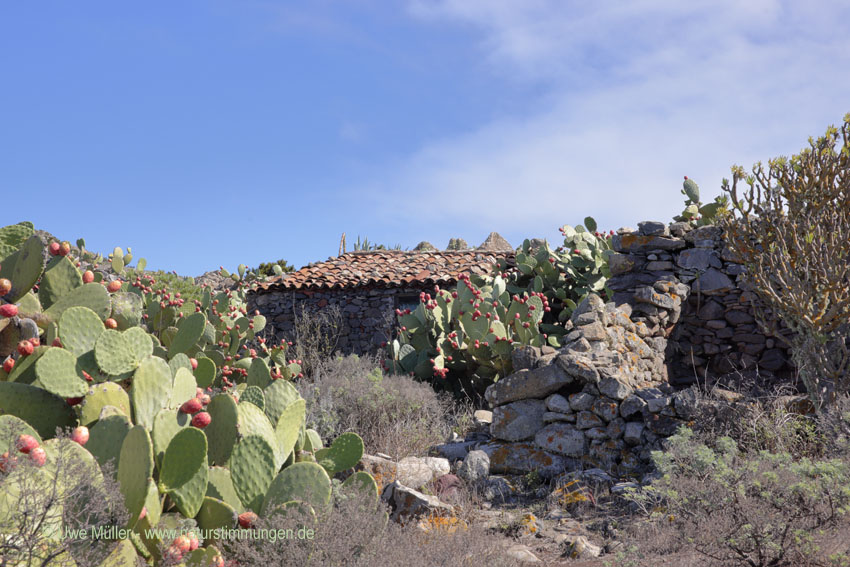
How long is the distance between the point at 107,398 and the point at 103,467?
16.8 inches

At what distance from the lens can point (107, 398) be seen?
301 cm

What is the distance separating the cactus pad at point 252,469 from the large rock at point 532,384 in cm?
368

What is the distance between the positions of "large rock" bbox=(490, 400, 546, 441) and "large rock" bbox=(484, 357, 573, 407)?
8cm

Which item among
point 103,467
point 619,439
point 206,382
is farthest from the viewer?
point 619,439

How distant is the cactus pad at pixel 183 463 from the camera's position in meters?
2.83

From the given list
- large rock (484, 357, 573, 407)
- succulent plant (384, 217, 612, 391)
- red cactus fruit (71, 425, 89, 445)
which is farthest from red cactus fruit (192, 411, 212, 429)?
succulent plant (384, 217, 612, 391)

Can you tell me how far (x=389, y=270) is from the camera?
49.9ft

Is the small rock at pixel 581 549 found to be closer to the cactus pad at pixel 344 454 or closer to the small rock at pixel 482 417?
the cactus pad at pixel 344 454

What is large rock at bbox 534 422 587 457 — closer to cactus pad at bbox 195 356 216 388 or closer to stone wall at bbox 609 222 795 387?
stone wall at bbox 609 222 795 387

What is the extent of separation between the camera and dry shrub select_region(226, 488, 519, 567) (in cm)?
286

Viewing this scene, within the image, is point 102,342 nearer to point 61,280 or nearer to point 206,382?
point 61,280

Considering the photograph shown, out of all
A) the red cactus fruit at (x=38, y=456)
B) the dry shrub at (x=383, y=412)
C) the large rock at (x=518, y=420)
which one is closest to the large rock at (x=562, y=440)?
the large rock at (x=518, y=420)

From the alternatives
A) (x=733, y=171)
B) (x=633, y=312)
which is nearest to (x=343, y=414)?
(x=633, y=312)

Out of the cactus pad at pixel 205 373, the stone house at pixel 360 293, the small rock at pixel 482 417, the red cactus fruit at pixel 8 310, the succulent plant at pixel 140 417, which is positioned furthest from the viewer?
the stone house at pixel 360 293
